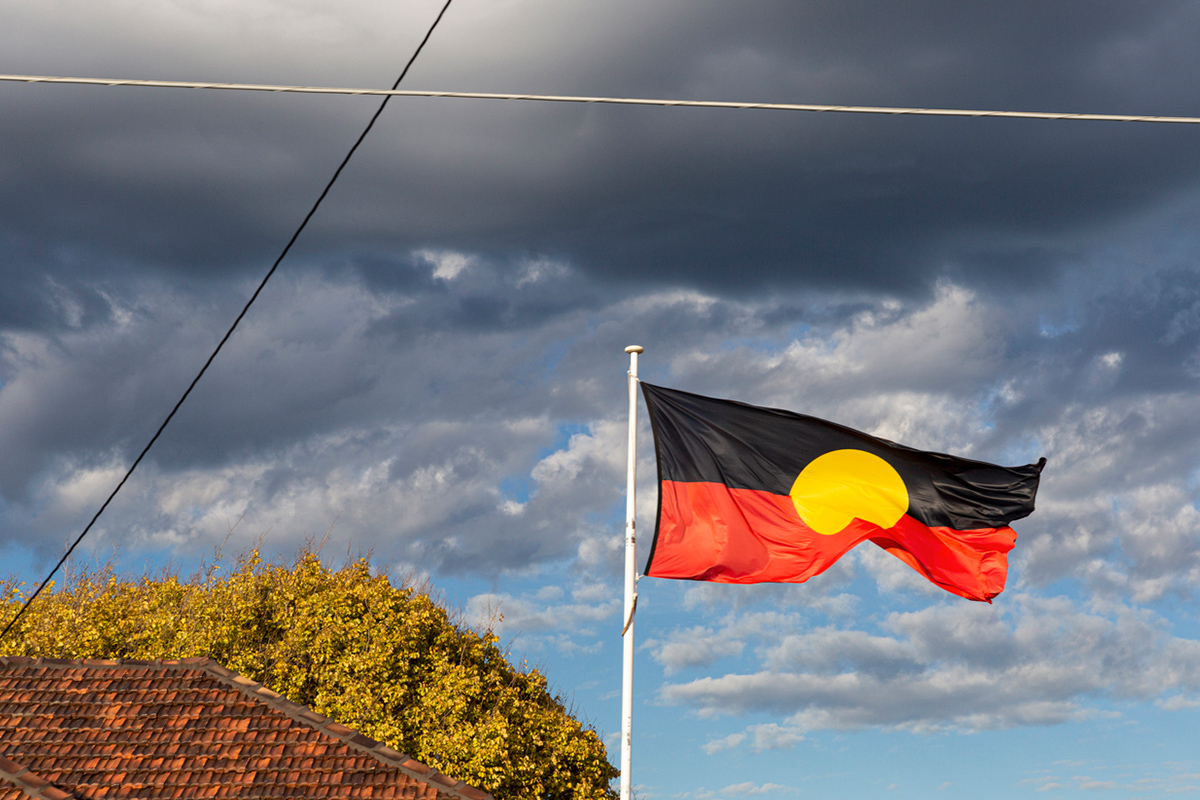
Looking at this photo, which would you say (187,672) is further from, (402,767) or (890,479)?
(890,479)

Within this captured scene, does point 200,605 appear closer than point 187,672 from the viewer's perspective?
No

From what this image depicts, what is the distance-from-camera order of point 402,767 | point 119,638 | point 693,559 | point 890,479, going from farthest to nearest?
point 119,638 → point 402,767 → point 890,479 → point 693,559

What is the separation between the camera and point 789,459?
11.2m

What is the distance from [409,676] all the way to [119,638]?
24.6 ft

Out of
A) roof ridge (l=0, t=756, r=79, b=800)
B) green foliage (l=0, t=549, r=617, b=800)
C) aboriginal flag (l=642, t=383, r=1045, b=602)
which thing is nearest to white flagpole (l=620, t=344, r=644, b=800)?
aboriginal flag (l=642, t=383, r=1045, b=602)

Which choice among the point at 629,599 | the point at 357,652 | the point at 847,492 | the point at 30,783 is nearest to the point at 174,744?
the point at 30,783

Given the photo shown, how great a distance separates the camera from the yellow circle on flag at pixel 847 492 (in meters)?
11.1

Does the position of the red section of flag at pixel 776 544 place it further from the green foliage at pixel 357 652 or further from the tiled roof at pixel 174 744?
the green foliage at pixel 357 652

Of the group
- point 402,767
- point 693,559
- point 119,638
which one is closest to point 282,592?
point 119,638

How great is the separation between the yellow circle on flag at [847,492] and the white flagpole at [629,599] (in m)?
1.83

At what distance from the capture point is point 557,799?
2767 cm

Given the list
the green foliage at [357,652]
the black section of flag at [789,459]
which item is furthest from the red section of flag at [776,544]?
the green foliage at [357,652]

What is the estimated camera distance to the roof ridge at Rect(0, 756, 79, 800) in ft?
35.9

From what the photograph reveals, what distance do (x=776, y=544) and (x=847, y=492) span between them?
105cm
